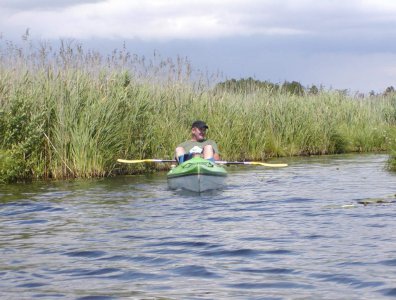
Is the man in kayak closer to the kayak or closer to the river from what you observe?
the river

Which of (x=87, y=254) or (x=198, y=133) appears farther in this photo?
(x=198, y=133)

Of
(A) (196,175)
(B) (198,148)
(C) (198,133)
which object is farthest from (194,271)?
(C) (198,133)

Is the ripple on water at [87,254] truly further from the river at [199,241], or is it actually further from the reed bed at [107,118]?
the reed bed at [107,118]

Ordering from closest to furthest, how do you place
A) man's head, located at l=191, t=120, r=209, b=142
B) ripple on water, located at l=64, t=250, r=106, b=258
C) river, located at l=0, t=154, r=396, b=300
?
1. river, located at l=0, t=154, r=396, b=300
2. ripple on water, located at l=64, t=250, r=106, b=258
3. man's head, located at l=191, t=120, r=209, b=142

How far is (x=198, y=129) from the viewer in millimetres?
15406

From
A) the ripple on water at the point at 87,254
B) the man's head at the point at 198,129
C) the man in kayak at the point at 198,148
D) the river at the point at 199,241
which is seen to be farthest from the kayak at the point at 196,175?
the ripple on water at the point at 87,254

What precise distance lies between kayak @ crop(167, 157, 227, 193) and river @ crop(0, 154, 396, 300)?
0.29 metres

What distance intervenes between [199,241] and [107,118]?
8.17 meters

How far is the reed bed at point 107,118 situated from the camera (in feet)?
51.3

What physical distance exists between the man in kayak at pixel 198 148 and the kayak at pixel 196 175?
1.05 metres

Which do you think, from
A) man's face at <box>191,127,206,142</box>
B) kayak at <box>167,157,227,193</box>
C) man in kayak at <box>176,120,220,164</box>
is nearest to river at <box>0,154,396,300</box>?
kayak at <box>167,157,227,193</box>

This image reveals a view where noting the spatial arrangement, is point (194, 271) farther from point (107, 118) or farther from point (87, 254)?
point (107, 118)

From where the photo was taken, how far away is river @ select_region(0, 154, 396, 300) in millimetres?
6547

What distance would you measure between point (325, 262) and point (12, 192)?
7.81 meters
